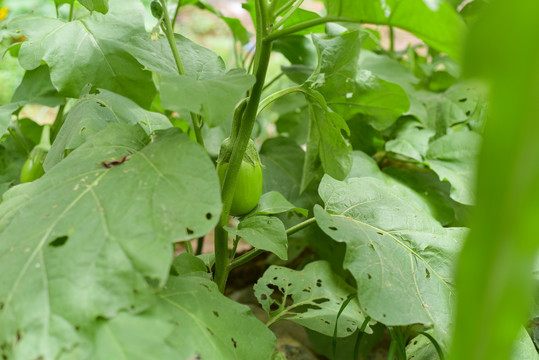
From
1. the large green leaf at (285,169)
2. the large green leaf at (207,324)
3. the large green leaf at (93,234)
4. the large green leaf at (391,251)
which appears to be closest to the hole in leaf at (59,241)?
the large green leaf at (93,234)

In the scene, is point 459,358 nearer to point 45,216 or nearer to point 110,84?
point 45,216

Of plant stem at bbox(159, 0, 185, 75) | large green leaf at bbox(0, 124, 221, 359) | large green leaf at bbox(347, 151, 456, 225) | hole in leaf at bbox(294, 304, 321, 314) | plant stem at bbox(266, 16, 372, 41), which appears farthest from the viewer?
large green leaf at bbox(347, 151, 456, 225)

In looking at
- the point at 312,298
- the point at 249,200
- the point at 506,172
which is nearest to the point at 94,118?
the point at 249,200

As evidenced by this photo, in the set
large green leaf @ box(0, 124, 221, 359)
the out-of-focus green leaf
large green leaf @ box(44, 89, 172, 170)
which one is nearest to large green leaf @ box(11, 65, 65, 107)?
large green leaf @ box(44, 89, 172, 170)

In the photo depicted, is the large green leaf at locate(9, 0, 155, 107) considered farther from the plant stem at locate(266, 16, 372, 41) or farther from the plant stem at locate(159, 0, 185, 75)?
the plant stem at locate(266, 16, 372, 41)

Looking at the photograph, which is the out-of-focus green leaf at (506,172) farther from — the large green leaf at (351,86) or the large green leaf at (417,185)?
the large green leaf at (417,185)

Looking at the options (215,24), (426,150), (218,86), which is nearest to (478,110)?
(426,150)

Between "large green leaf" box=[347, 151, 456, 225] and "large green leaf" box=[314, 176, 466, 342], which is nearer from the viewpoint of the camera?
"large green leaf" box=[314, 176, 466, 342]
